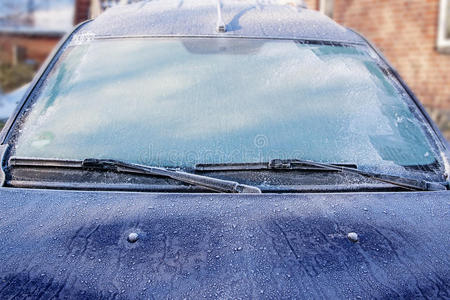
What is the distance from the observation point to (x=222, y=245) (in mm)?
1415

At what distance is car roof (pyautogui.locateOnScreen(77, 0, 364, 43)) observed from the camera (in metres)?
2.34

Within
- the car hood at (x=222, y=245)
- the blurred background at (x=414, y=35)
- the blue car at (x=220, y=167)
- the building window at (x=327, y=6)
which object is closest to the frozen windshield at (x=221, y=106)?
the blue car at (x=220, y=167)

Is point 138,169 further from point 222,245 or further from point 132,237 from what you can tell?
point 222,245

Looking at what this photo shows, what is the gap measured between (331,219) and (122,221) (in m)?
0.63

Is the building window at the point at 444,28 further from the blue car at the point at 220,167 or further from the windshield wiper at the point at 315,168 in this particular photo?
the windshield wiper at the point at 315,168

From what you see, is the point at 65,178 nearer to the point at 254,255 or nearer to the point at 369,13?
the point at 254,255

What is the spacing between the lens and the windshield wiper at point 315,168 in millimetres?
1779

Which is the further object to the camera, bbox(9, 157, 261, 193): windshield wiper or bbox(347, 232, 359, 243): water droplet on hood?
bbox(9, 157, 261, 193): windshield wiper

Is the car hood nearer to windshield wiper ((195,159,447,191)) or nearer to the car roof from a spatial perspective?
windshield wiper ((195,159,447,191))

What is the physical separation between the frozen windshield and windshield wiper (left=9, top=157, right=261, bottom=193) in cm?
5

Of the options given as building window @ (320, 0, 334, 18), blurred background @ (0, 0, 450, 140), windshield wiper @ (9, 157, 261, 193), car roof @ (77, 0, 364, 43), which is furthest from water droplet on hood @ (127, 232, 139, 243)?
building window @ (320, 0, 334, 18)

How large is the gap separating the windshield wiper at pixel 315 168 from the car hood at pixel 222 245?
0.05 metres

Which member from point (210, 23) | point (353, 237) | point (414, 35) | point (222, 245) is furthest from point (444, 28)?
point (222, 245)

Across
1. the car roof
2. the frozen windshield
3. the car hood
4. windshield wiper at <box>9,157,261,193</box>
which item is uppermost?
the car roof
